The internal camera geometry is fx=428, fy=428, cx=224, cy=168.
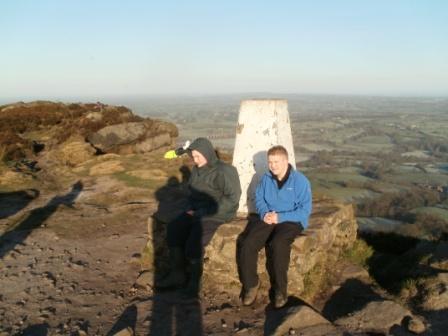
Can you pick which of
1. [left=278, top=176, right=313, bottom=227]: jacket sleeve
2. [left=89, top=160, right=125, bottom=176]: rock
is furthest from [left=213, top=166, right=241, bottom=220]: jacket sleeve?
[left=89, top=160, right=125, bottom=176]: rock

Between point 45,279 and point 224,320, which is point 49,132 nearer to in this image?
point 45,279

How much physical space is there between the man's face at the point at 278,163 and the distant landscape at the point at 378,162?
8.50 ft

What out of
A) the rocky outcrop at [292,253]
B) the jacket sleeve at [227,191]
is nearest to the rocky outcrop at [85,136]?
the rocky outcrop at [292,253]

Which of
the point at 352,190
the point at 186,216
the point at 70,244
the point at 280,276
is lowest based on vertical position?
the point at 352,190

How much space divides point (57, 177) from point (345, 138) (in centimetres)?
6062

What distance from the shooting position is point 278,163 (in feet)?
14.5

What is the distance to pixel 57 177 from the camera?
11625 mm

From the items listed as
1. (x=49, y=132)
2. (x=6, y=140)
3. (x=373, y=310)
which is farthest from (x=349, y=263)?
(x=49, y=132)

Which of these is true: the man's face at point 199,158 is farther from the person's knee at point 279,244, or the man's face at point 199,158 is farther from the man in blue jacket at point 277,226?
the person's knee at point 279,244

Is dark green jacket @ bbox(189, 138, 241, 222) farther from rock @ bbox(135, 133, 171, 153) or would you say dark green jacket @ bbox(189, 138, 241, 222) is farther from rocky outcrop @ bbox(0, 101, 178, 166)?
rock @ bbox(135, 133, 171, 153)

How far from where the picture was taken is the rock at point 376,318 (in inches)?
157

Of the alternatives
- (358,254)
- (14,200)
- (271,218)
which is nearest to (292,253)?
(271,218)

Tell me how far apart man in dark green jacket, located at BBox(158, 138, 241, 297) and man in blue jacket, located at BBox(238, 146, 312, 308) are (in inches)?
14.6

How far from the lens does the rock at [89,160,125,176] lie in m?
11.7
